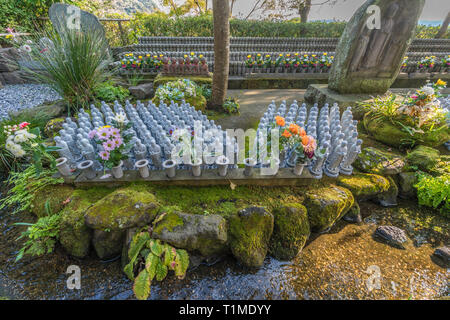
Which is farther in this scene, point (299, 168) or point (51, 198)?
point (299, 168)

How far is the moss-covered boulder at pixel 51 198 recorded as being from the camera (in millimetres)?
2189

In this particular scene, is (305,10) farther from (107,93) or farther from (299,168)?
(299,168)

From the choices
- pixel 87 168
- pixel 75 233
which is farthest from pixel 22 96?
pixel 75 233

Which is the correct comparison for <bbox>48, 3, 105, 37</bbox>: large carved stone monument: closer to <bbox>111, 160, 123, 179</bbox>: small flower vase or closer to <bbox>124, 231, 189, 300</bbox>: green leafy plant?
<bbox>111, 160, 123, 179</bbox>: small flower vase

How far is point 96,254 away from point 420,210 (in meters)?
4.19

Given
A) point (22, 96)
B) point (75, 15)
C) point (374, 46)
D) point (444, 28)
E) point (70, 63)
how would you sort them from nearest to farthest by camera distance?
point (70, 63)
point (374, 46)
point (22, 96)
point (75, 15)
point (444, 28)

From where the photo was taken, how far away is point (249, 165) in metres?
2.23

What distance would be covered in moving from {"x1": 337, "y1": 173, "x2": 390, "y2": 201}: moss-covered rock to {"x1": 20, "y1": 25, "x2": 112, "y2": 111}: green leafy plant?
4.94 meters

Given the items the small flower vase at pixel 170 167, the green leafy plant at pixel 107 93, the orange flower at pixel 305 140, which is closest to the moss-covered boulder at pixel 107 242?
the small flower vase at pixel 170 167

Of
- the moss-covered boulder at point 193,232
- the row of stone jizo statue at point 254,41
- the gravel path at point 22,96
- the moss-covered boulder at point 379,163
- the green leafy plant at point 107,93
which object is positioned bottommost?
the moss-covered boulder at point 193,232

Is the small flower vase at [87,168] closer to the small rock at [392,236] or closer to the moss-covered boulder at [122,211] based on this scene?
the moss-covered boulder at [122,211]

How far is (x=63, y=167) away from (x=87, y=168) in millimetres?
293

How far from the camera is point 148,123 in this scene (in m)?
2.91

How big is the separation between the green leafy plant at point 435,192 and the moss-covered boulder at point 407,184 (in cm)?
Result: 9
